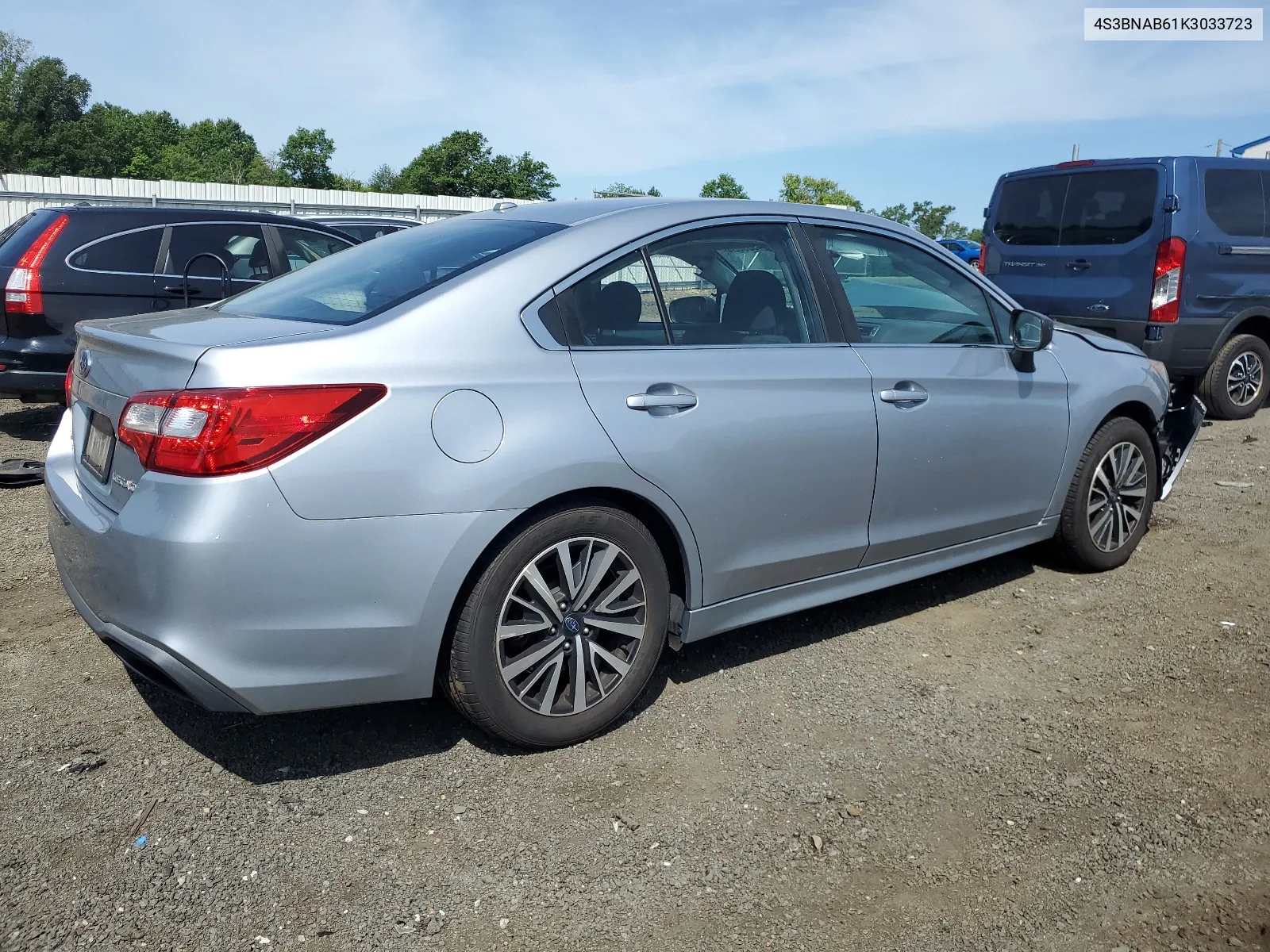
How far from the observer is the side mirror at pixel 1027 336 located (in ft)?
14.2

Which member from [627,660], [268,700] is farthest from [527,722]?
[268,700]

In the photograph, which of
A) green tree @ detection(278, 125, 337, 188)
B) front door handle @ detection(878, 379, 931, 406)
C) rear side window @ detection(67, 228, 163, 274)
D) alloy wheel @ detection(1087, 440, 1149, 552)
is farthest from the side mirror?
green tree @ detection(278, 125, 337, 188)

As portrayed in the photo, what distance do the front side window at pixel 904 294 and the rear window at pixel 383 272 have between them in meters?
1.22

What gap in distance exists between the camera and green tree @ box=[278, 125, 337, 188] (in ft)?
232

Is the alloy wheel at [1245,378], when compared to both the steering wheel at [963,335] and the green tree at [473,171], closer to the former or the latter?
the steering wheel at [963,335]

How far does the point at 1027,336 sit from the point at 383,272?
2.57 metres

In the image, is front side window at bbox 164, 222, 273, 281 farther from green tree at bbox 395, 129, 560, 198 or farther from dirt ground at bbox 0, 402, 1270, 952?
green tree at bbox 395, 129, 560, 198

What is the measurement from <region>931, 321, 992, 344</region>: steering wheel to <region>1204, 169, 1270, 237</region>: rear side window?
538cm

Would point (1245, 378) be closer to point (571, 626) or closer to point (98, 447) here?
point (571, 626)

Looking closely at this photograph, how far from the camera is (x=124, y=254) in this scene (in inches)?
296

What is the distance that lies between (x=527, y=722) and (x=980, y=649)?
1.96m

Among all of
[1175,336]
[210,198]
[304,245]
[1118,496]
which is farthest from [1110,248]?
[210,198]

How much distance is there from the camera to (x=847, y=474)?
148 inches

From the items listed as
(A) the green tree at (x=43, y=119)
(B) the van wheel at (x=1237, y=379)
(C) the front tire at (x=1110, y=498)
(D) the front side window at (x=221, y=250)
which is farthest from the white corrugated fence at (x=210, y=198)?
(A) the green tree at (x=43, y=119)
